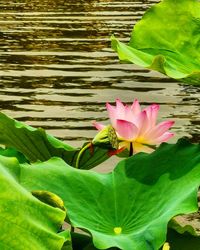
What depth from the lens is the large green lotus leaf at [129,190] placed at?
4.59ft

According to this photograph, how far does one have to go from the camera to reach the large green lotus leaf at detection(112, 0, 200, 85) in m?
1.96

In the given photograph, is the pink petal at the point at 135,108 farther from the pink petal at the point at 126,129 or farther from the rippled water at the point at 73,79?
the rippled water at the point at 73,79

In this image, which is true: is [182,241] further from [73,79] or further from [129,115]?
[73,79]

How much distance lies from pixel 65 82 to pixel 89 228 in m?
5.86

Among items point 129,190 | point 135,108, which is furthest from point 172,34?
point 129,190

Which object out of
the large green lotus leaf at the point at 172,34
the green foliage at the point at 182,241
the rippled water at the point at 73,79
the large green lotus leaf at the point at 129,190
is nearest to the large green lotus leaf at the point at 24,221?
the large green lotus leaf at the point at 129,190

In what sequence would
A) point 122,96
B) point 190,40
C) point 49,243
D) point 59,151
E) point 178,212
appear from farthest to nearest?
point 122,96 < point 190,40 < point 59,151 < point 178,212 < point 49,243

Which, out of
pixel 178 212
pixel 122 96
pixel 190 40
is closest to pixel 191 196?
pixel 178 212

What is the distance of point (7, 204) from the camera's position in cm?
113

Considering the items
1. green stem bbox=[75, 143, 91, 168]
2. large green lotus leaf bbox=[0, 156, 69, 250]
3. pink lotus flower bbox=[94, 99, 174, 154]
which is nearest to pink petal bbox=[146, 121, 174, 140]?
pink lotus flower bbox=[94, 99, 174, 154]

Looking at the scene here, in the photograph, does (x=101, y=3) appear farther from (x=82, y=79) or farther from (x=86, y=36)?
(x=82, y=79)

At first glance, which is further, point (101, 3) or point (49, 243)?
point (101, 3)

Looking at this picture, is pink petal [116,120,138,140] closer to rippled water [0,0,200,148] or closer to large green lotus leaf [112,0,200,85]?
large green lotus leaf [112,0,200,85]

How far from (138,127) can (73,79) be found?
18.6 ft
